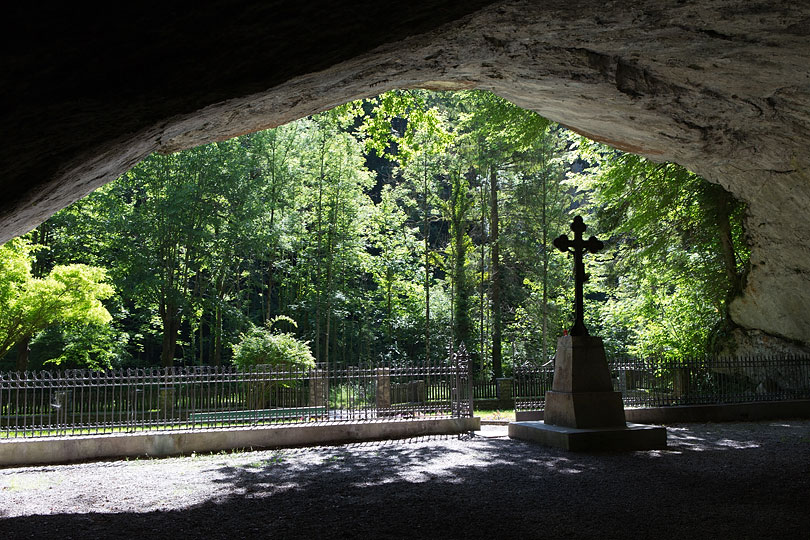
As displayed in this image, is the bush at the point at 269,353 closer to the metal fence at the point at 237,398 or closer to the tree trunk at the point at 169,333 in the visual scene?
the metal fence at the point at 237,398

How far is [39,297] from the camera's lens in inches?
653

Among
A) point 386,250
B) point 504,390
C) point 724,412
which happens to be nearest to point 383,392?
point 504,390

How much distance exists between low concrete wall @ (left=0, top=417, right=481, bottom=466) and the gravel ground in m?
0.51

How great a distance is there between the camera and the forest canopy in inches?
712

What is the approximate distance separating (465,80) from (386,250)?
1020 inches

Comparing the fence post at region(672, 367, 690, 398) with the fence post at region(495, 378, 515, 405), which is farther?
the fence post at region(495, 378, 515, 405)

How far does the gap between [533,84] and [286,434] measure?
770 cm

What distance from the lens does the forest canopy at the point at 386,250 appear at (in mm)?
18078

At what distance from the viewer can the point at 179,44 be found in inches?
175

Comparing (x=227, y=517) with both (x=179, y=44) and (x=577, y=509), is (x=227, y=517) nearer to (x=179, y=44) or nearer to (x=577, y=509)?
(x=577, y=509)

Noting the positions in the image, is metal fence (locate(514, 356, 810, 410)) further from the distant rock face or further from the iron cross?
the distant rock face

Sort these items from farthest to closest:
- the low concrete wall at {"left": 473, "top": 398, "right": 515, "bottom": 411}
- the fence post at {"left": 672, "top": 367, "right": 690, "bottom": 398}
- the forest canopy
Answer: the low concrete wall at {"left": 473, "top": 398, "right": 515, "bottom": 411}
the forest canopy
the fence post at {"left": 672, "top": 367, "right": 690, "bottom": 398}

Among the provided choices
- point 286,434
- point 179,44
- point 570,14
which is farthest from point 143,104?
point 286,434

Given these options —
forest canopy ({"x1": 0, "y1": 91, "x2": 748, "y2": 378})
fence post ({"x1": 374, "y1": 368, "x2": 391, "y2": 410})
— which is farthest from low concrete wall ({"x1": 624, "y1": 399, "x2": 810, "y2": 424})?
fence post ({"x1": 374, "y1": 368, "x2": 391, "y2": 410})
